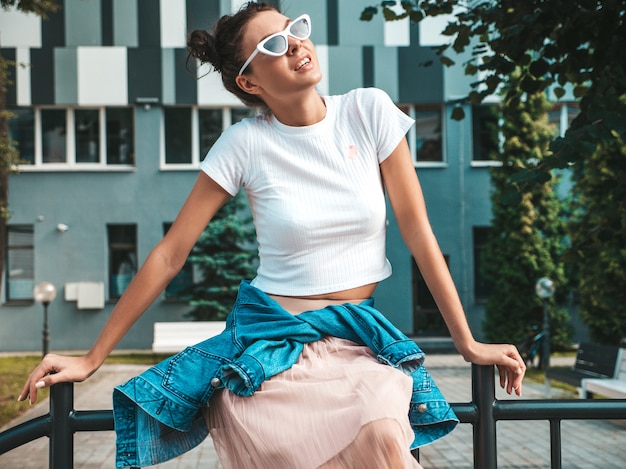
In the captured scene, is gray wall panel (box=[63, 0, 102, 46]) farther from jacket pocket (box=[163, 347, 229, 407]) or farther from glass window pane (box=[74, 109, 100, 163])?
jacket pocket (box=[163, 347, 229, 407])

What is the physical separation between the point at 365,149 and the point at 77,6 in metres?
20.6

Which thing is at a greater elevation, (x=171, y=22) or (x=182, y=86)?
(x=171, y=22)

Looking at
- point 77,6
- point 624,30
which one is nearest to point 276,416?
point 624,30

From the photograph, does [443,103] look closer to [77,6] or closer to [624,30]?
[77,6]

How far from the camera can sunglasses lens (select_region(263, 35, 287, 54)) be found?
1.93m

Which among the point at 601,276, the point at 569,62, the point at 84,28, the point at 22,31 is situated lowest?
the point at 601,276

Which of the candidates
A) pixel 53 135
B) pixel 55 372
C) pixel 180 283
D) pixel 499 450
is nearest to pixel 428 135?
pixel 180 283

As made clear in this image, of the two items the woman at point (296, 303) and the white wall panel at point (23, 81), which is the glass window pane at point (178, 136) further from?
the woman at point (296, 303)

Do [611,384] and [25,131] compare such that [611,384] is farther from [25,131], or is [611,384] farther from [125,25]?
[25,131]

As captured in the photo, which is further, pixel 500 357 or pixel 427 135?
pixel 427 135

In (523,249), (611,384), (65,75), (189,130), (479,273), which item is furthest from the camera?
(189,130)

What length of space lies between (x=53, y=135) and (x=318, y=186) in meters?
20.2

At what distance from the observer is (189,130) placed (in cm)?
2119

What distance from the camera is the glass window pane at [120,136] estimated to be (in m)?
21.0
